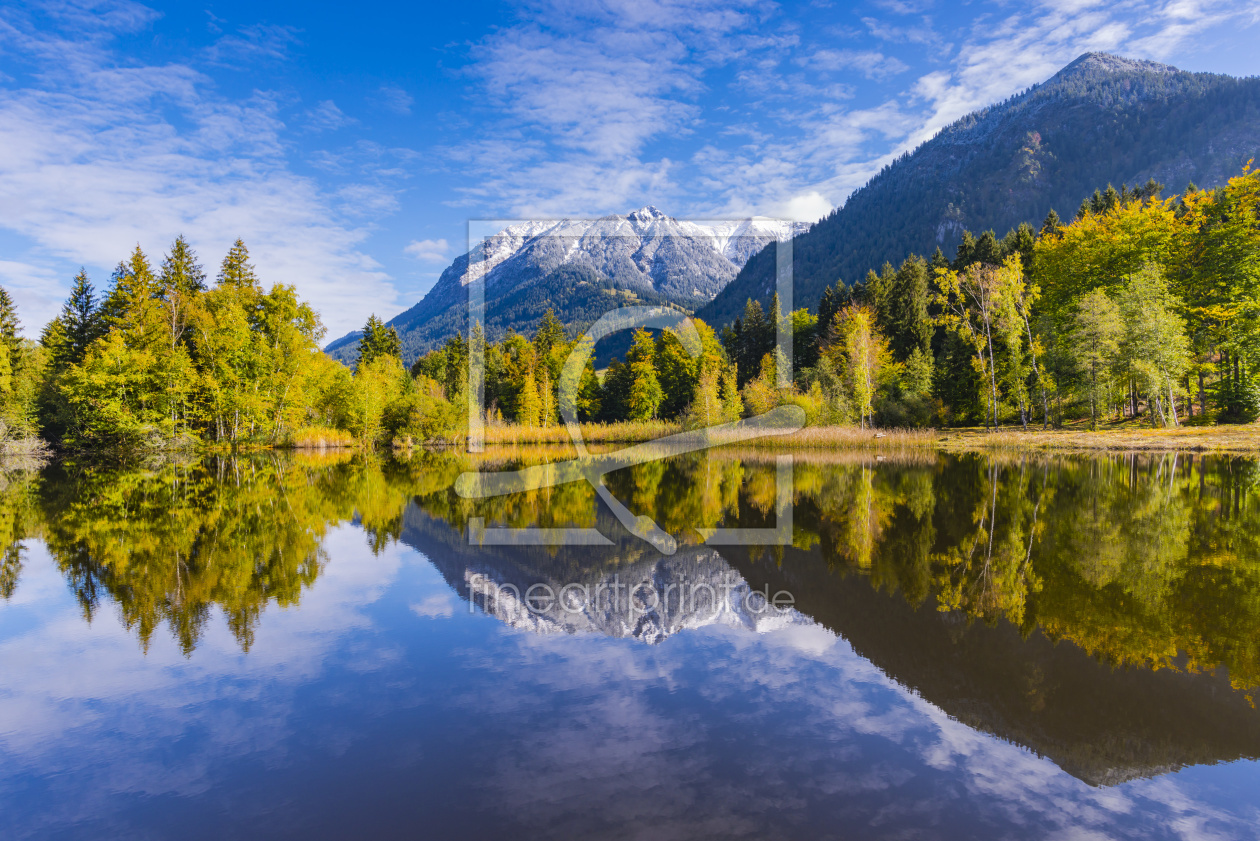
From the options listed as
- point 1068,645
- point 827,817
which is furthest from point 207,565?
point 1068,645

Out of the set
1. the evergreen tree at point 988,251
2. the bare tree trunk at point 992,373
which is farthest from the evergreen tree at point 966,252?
the bare tree trunk at point 992,373

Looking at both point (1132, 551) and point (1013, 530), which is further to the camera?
point (1013, 530)

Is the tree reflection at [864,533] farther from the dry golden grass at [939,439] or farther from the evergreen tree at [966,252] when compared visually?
the evergreen tree at [966,252]

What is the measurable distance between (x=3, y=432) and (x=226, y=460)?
13.2m

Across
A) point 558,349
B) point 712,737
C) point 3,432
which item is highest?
point 558,349

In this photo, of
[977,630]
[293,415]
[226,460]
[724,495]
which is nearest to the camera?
[977,630]

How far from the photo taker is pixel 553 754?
12.9 ft

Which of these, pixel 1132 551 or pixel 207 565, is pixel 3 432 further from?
pixel 1132 551

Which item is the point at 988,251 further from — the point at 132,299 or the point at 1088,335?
the point at 132,299

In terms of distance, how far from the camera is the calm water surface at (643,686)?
3.37m

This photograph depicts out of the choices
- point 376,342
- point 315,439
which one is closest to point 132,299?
point 315,439

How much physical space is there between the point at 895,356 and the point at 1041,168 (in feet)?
489

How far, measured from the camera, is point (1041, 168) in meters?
157

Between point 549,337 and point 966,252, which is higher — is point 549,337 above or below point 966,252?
below
